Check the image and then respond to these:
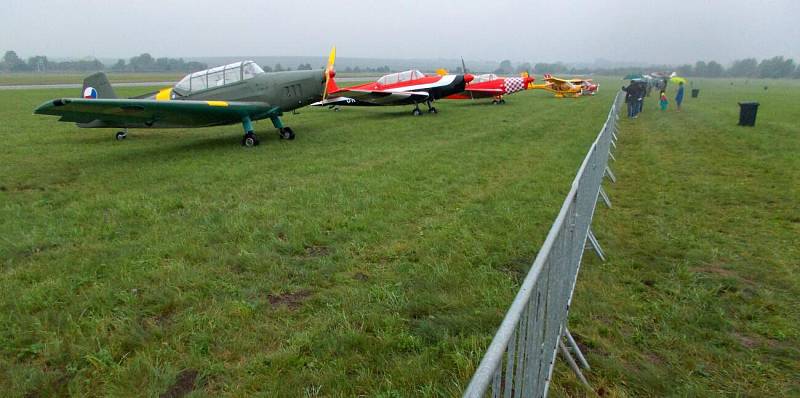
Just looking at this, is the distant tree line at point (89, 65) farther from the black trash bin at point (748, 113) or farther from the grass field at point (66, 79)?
the black trash bin at point (748, 113)

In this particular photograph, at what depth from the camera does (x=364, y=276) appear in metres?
3.77

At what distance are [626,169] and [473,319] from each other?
255 inches

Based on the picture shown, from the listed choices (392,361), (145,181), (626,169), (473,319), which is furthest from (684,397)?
(145,181)

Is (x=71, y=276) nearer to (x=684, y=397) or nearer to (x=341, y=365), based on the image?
(x=341, y=365)

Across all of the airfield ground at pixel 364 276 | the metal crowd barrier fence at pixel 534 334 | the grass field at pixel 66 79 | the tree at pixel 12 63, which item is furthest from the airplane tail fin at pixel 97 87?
the tree at pixel 12 63

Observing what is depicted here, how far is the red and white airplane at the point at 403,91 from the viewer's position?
17.6m

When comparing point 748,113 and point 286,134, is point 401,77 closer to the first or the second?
point 286,134

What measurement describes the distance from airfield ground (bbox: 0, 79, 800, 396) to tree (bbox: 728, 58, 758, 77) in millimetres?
156590

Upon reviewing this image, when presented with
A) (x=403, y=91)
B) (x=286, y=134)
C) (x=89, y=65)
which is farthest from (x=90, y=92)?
(x=89, y=65)

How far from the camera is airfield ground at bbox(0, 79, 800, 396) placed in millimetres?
2568

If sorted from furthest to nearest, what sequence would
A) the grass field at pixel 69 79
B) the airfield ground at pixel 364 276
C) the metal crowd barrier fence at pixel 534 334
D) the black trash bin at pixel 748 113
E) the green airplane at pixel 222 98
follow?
the grass field at pixel 69 79, the black trash bin at pixel 748 113, the green airplane at pixel 222 98, the airfield ground at pixel 364 276, the metal crowd barrier fence at pixel 534 334

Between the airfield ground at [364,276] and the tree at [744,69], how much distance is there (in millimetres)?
Answer: 156590

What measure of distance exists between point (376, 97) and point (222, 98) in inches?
329

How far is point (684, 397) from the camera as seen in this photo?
2.37m
